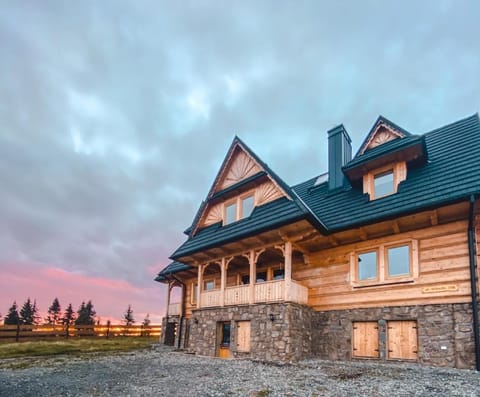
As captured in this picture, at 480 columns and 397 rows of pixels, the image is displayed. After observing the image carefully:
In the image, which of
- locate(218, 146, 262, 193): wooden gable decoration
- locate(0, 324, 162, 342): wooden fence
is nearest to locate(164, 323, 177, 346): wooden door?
locate(0, 324, 162, 342): wooden fence

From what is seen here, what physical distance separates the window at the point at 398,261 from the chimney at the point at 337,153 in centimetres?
431

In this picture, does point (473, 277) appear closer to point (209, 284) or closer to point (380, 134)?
point (380, 134)

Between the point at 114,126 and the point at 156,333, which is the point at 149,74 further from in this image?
the point at 156,333

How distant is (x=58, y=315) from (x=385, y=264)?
171 feet

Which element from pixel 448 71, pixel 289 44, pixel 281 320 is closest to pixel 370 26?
pixel 289 44

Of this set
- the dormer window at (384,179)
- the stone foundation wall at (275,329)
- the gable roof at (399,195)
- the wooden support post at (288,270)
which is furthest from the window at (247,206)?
the dormer window at (384,179)

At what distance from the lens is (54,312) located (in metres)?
51.3

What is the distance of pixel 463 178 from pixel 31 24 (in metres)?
14.0

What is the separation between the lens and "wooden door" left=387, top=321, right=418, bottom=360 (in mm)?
10312

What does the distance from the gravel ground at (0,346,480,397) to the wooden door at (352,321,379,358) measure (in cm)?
36

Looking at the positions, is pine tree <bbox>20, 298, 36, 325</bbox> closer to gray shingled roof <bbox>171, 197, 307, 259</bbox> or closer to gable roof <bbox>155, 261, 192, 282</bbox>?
gable roof <bbox>155, 261, 192, 282</bbox>

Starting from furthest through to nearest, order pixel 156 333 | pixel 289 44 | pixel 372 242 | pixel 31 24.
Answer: pixel 156 333 → pixel 289 44 → pixel 372 242 → pixel 31 24

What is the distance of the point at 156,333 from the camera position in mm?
29875

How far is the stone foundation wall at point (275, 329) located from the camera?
11547 millimetres
